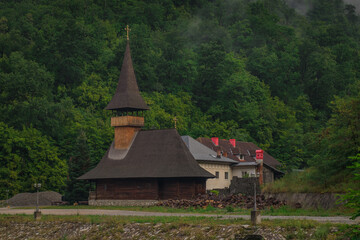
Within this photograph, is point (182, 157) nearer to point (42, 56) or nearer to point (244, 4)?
point (42, 56)

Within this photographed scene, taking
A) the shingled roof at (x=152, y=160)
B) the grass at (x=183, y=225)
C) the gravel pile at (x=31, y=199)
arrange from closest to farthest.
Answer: the grass at (x=183, y=225), the shingled roof at (x=152, y=160), the gravel pile at (x=31, y=199)

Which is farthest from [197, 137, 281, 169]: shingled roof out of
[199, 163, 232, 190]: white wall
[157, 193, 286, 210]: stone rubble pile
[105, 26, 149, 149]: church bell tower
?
[157, 193, 286, 210]: stone rubble pile

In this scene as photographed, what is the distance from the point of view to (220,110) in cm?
10169

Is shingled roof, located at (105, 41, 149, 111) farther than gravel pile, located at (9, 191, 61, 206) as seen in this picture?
No

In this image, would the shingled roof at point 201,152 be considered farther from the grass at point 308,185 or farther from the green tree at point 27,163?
the grass at point 308,185

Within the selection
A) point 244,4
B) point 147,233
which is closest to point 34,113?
point 147,233

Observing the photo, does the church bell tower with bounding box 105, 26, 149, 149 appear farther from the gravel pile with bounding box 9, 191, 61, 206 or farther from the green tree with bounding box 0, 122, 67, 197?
the green tree with bounding box 0, 122, 67, 197

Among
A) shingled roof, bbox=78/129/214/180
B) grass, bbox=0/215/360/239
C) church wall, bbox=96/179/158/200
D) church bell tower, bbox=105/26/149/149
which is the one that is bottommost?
grass, bbox=0/215/360/239

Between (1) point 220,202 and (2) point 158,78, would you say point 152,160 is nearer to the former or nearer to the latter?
(1) point 220,202

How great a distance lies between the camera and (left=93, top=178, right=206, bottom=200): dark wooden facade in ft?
172

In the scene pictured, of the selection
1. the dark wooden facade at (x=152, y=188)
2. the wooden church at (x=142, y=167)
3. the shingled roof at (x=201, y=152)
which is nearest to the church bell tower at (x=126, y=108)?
the wooden church at (x=142, y=167)

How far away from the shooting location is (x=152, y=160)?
53969 mm

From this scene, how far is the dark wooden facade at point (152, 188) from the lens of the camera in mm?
52469

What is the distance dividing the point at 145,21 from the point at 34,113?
53.6 meters
